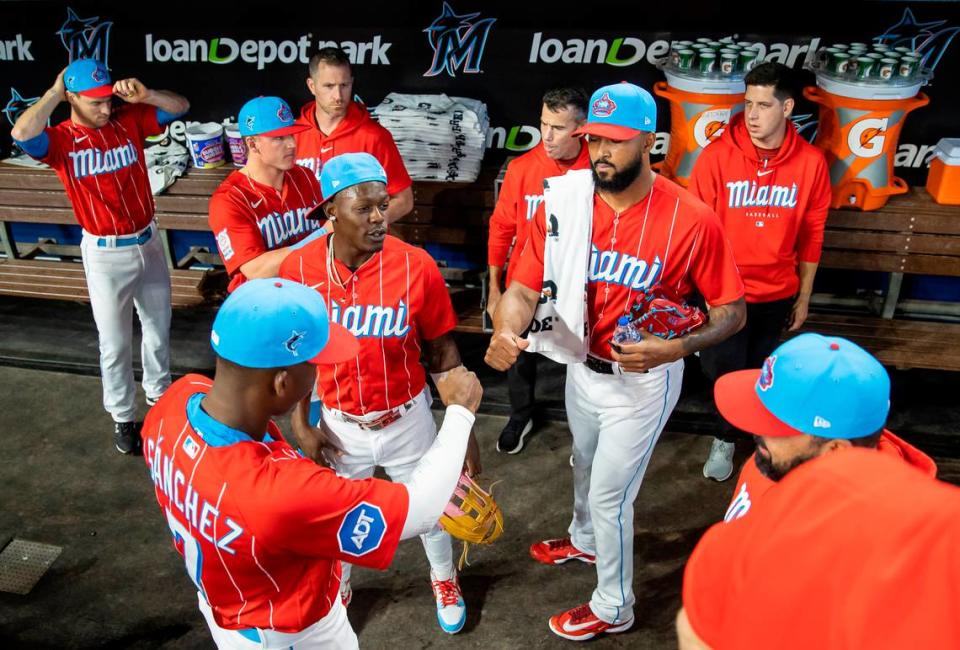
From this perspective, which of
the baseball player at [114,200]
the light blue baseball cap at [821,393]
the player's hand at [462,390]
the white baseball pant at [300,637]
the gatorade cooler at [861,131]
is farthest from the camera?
the gatorade cooler at [861,131]

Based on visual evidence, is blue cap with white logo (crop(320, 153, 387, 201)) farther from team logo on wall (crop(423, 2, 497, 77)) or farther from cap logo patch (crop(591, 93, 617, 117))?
team logo on wall (crop(423, 2, 497, 77))

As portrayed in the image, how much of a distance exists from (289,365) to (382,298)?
1.09 m

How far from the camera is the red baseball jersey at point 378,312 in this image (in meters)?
3.32

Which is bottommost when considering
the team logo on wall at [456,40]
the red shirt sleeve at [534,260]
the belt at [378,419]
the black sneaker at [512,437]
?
the black sneaker at [512,437]

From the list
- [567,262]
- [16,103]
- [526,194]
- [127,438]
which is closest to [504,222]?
[526,194]

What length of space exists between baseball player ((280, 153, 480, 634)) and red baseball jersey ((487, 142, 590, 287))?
1.33m

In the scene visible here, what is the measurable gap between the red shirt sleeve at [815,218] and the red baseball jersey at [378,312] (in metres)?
2.18

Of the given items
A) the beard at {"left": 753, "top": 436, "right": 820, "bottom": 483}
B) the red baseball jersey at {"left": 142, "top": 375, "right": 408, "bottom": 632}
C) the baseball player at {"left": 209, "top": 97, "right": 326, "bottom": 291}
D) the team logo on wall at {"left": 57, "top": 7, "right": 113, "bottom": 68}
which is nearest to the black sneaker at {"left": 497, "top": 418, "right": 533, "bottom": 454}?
the baseball player at {"left": 209, "top": 97, "right": 326, "bottom": 291}

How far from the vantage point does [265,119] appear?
4.14 meters

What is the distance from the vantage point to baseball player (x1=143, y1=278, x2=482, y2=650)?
220 centimetres

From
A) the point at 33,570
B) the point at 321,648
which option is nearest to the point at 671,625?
the point at 321,648

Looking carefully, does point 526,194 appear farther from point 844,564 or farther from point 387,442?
point 844,564

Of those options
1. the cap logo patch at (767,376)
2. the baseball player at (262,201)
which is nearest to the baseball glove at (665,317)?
the cap logo patch at (767,376)

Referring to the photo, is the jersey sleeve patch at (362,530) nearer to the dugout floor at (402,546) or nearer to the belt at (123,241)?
the dugout floor at (402,546)
